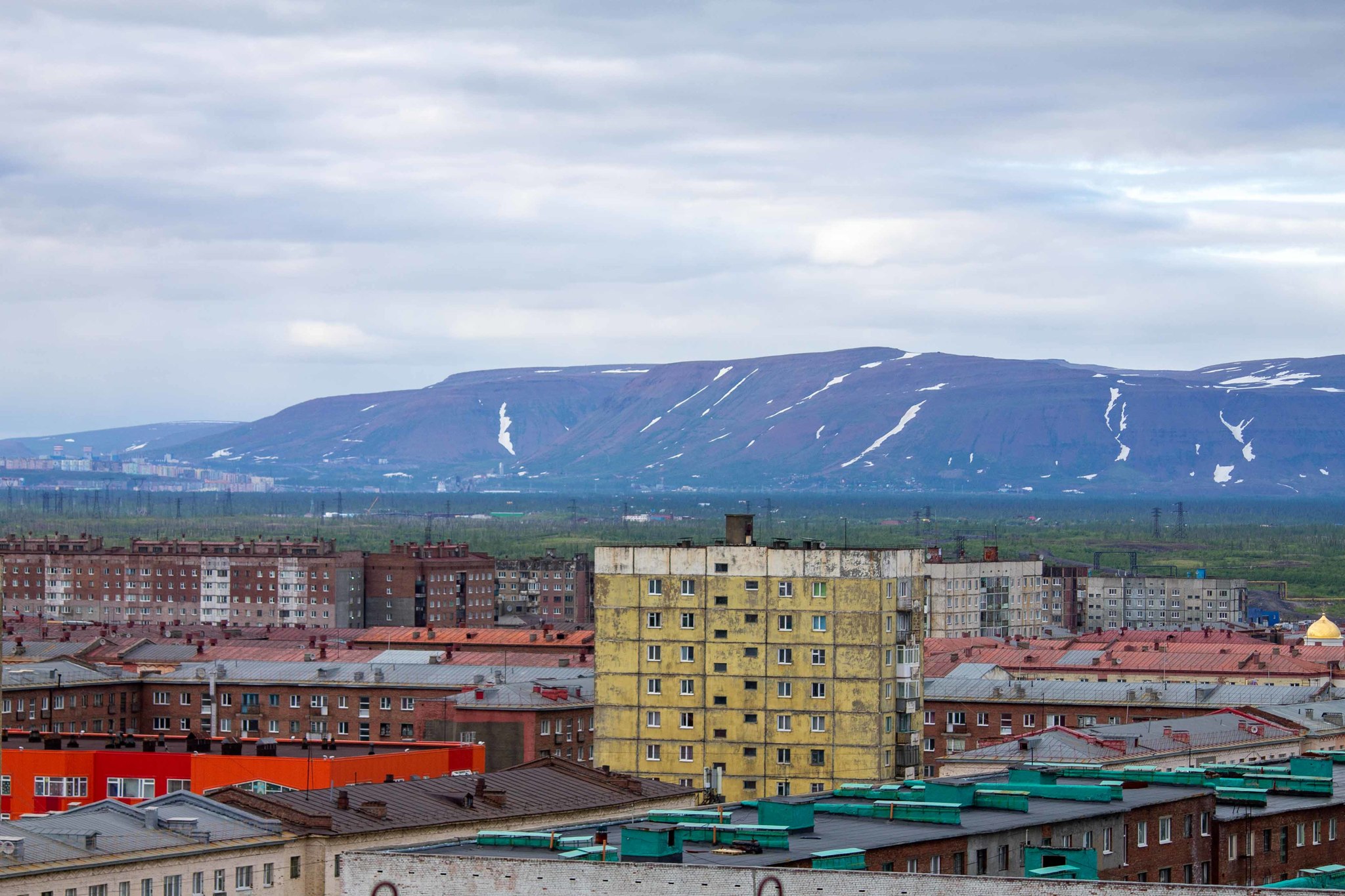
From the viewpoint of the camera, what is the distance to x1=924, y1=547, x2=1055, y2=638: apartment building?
178 metres

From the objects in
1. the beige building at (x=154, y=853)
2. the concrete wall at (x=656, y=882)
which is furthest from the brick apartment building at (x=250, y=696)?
the concrete wall at (x=656, y=882)

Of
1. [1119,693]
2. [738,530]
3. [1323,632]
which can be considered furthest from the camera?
[1323,632]

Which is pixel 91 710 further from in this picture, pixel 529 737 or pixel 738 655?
pixel 738 655

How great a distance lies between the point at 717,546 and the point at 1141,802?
150 feet

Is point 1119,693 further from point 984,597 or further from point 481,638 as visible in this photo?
point 984,597

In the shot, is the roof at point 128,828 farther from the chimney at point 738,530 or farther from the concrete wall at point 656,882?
the chimney at point 738,530

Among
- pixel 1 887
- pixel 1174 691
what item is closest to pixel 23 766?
pixel 1 887

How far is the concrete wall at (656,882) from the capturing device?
36.8 meters

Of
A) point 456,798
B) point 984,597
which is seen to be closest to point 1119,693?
point 456,798

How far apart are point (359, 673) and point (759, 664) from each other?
31.7m

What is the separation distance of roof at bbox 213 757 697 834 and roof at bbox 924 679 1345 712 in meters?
37.4

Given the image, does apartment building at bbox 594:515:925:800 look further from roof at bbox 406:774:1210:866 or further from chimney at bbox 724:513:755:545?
roof at bbox 406:774:1210:866

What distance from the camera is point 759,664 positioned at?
93750 millimetres

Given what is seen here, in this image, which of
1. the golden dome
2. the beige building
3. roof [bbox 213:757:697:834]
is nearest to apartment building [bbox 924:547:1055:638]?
the golden dome
